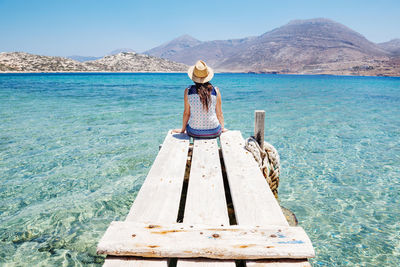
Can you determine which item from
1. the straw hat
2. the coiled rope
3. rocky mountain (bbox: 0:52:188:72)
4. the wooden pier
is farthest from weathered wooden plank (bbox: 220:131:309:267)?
rocky mountain (bbox: 0:52:188:72)

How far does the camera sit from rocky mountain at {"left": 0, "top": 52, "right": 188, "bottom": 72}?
93.1m

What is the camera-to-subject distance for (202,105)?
4.61 metres

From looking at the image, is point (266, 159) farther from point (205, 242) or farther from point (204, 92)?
point (205, 242)

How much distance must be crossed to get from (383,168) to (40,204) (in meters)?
7.99

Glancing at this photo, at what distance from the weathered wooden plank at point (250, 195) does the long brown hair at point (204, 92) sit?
1.01 metres

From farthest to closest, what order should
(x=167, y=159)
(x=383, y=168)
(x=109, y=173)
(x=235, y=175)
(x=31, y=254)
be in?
1. (x=383, y=168)
2. (x=109, y=173)
3. (x=167, y=159)
4. (x=31, y=254)
5. (x=235, y=175)

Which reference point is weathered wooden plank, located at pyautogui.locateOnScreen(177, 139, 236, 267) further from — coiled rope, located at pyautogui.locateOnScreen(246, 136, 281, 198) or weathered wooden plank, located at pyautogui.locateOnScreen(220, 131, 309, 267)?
coiled rope, located at pyautogui.locateOnScreen(246, 136, 281, 198)

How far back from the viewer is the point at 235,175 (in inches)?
126

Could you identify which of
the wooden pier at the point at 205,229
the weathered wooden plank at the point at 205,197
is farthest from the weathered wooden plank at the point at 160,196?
the weathered wooden plank at the point at 205,197

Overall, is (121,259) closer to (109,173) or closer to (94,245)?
(94,245)

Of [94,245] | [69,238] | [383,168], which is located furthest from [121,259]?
[383,168]

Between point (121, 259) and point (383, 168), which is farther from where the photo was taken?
point (383, 168)

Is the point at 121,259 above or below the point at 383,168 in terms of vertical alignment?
above

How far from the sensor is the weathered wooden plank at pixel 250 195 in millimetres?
2236
